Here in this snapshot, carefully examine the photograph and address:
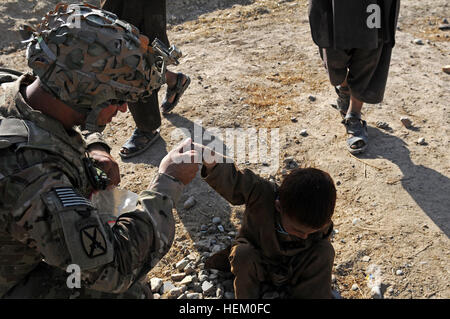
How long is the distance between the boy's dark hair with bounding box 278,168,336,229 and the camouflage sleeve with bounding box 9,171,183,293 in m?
0.71

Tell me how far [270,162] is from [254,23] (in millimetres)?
3521

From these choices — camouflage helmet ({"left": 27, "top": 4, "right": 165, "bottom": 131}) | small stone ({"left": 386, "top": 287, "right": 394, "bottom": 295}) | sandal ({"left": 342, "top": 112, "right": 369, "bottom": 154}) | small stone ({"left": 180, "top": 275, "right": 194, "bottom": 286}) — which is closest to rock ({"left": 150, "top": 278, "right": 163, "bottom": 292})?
small stone ({"left": 180, "top": 275, "right": 194, "bottom": 286})

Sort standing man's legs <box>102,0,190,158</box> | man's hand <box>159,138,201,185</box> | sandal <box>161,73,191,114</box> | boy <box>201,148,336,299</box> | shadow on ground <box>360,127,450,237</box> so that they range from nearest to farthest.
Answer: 1. man's hand <box>159,138,201,185</box>
2. boy <box>201,148,336,299</box>
3. shadow on ground <box>360,127,450,237</box>
4. standing man's legs <box>102,0,190,158</box>
5. sandal <box>161,73,191,114</box>

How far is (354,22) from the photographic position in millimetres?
3408

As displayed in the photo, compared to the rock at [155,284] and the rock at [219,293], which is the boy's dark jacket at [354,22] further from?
the rock at [155,284]

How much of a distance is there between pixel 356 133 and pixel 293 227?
189cm

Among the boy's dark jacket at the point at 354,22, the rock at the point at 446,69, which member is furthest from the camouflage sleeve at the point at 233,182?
the rock at the point at 446,69

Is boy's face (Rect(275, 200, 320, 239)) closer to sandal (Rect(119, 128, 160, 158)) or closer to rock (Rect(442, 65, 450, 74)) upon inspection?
sandal (Rect(119, 128, 160, 158))

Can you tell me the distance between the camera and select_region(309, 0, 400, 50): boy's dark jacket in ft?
11.1

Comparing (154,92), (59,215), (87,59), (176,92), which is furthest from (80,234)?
(176,92)

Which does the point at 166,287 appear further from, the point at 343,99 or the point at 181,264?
the point at 343,99

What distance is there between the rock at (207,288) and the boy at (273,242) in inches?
12.1

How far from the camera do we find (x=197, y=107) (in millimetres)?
4586

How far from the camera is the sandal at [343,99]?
4.17 metres
